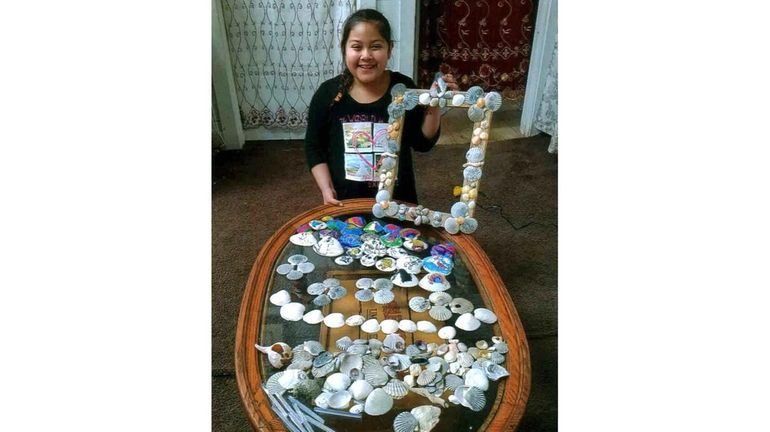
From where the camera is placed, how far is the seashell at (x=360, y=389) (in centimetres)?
62

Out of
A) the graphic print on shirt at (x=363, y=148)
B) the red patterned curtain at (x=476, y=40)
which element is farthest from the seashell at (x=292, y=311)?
the red patterned curtain at (x=476, y=40)

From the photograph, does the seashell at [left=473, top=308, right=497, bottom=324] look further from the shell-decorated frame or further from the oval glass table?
the shell-decorated frame

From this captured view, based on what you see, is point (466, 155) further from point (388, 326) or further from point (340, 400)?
point (340, 400)

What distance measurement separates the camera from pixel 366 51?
93 centimetres

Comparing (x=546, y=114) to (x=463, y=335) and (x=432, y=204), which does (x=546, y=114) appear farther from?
(x=463, y=335)

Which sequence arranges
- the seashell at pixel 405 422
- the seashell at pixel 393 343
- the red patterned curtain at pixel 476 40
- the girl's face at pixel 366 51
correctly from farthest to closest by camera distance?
the red patterned curtain at pixel 476 40, the girl's face at pixel 366 51, the seashell at pixel 393 343, the seashell at pixel 405 422

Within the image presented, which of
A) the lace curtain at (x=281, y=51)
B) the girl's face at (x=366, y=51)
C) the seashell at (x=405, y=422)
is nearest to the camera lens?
the seashell at (x=405, y=422)

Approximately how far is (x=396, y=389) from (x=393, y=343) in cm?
8

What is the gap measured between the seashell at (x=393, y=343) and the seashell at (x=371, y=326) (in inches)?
Answer: 1.1

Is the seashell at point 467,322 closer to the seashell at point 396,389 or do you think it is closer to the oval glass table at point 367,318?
the oval glass table at point 367,318

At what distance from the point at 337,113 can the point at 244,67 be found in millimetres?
522

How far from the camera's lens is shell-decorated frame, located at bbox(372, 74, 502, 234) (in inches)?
34.0
